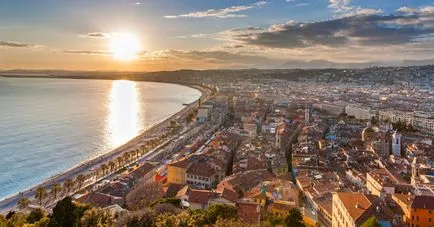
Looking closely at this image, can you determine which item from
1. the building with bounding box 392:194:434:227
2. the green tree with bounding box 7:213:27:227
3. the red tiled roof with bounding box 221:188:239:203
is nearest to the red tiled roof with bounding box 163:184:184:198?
the red tiled roof with bounding box 221:188:239:203

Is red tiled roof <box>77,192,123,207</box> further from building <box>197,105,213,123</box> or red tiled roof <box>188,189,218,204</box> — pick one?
building <box>197,105,213,123</box>

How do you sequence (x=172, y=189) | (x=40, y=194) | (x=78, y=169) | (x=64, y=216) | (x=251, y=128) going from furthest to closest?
(x=251, y=128), (x=78, y=169), (x=172, y=189), (x=40, y=194), (x=64, y=216)

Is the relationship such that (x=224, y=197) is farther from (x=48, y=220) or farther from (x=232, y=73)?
(x=232, y=73)

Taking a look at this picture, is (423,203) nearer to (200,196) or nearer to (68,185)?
(200,196)

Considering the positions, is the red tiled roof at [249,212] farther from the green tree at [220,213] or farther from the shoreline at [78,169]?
the shoreline at [78,169]

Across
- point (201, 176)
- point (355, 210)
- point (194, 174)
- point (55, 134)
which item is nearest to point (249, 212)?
point (355, 210)
